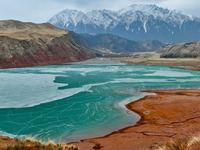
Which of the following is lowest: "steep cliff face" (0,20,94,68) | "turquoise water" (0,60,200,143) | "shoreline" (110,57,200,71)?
"turquoise water" (0,60,200,143)

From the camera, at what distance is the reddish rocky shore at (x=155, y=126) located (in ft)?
46.2

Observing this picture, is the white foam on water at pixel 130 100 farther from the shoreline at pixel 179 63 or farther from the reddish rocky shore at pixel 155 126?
the shoreline at pixel 179 63

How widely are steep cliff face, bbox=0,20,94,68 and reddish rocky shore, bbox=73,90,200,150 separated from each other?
236ft

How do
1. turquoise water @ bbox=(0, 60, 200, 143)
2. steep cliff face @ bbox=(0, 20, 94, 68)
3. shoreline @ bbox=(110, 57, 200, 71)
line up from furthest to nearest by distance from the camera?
steep cliff face @ bbox=(0, 20, 94, 68)
shoreline @ bbox=(110, 57, 200, 71)
turquoise water @ bbox=(0, 60, 200, 143)

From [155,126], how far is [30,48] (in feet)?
303

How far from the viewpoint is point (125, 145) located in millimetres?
13914

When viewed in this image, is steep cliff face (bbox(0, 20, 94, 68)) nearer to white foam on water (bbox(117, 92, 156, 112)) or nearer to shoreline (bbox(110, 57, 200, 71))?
shoreline (bbox(110, 57, 200, 71))

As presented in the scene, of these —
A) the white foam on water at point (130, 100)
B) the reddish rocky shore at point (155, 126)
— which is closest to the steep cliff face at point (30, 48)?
the white foam on water at point (130, 100)

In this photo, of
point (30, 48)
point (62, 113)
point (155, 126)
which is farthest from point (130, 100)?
point (30, 48)

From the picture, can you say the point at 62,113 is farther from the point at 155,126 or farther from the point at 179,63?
the point at 179,63

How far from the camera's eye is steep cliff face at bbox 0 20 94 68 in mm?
88188

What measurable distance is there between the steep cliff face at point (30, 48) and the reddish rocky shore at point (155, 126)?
2826 inches

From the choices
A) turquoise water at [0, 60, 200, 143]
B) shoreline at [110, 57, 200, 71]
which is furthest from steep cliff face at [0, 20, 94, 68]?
turquoise water at [0, 60, 200, 143]

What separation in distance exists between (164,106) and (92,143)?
1316 cm
